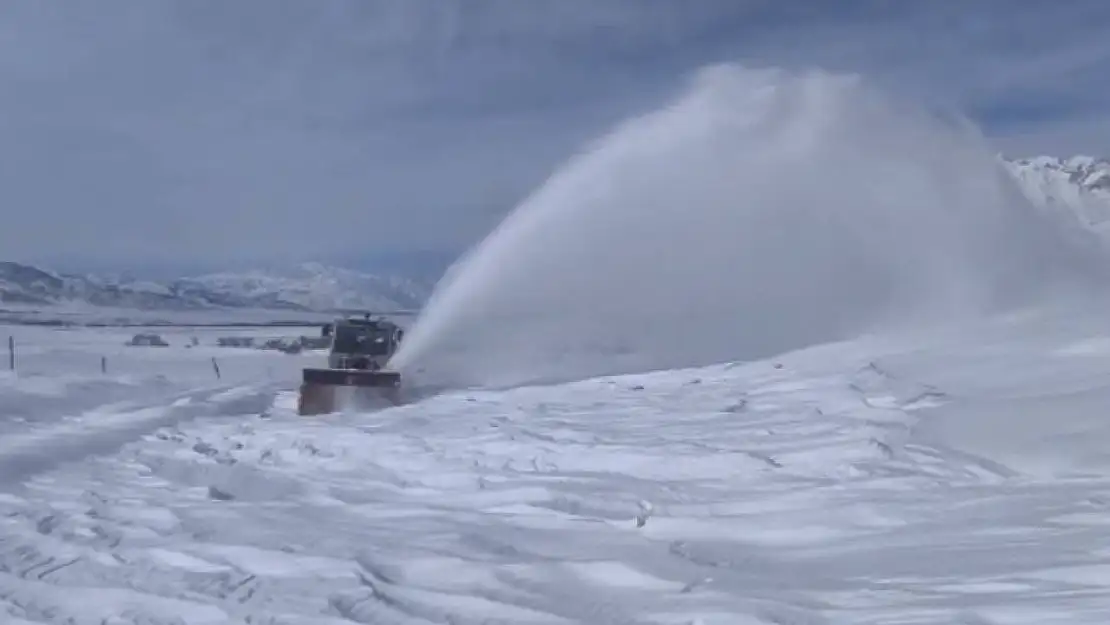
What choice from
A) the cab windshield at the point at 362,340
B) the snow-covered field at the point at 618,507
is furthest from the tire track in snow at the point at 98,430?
the cab windshield at the point at 362,340

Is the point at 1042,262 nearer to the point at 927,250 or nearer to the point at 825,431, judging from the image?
the point at 927,250

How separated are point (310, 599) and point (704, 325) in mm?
14551

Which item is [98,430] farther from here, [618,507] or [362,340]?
[618,507]

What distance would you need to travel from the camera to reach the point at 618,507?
6.78m

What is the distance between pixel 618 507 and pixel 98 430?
806 cm

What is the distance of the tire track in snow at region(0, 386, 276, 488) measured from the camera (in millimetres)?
9758

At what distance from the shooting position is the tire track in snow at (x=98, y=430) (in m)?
9.76

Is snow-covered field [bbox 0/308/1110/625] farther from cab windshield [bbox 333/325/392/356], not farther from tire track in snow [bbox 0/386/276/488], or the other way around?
cab windshield [bbox 333/325/392/356]

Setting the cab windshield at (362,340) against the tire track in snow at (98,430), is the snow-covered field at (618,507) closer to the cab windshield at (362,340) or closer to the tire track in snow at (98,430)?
the tire track in snow at (98,430)

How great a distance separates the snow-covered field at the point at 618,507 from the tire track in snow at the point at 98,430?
0.25 ft

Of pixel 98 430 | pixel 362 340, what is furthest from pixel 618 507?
pixel 362 340

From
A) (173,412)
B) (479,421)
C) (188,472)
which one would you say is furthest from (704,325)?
(188,472)

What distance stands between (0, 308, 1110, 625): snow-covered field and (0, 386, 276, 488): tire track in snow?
0.08 m

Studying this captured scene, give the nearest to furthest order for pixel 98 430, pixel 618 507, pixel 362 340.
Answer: pixel 618 507 → pixel 98 430 → pixel 362 340
